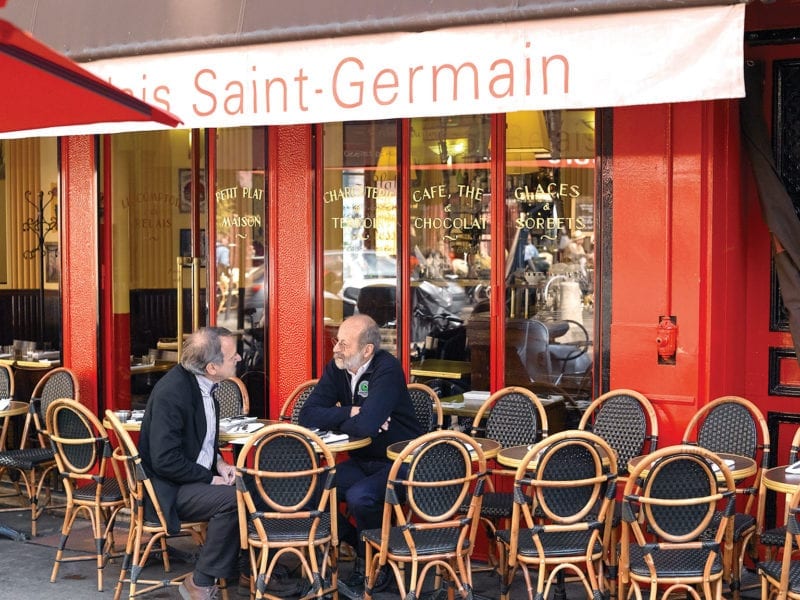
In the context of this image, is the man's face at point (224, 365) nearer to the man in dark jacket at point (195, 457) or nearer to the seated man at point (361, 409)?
the man in dark jacket at point (195, 457)

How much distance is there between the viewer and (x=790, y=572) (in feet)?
17.8

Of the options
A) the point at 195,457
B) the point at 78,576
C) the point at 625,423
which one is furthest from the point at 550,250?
the point at 78,576

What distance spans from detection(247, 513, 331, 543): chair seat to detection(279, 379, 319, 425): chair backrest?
152 cm

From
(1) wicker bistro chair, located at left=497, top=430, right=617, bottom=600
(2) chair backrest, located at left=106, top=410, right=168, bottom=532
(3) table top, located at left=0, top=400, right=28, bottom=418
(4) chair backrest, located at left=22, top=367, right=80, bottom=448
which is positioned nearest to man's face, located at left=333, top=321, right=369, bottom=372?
(2) chair backrest, located at left=106, top=410, right=168, bottom=532

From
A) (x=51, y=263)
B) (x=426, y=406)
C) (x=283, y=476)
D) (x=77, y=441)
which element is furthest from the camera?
(x=51, y=263)

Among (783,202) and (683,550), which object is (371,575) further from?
(783,202)

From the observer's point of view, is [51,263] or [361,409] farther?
[51,263]

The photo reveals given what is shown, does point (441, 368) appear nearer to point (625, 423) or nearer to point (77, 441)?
point (625, 423)

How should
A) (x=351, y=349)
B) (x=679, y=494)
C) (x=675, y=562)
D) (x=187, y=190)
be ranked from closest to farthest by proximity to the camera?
1. (x=679, y=494)
2. (x=675, y=562)
3. (x=351, y=349)
4. (x=187, y=190)

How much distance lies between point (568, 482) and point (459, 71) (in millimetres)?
2277

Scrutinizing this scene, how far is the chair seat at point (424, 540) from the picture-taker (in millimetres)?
5875

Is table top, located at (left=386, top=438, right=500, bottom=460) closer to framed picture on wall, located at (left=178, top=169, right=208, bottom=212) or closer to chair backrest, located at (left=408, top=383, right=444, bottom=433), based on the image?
chair backrest, located at (left=408, top=383, right=444, bottom=433)

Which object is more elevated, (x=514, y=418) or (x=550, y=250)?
(x=550, y=250)

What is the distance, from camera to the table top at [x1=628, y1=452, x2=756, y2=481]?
19.4ft
